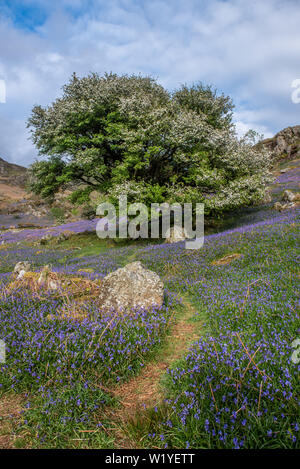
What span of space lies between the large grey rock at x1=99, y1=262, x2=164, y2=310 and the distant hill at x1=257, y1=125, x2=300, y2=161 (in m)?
66.1

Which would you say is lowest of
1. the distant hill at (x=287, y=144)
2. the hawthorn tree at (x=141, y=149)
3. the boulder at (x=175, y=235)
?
the boulder at (x=175, y=235)

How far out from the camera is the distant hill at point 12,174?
4318 inches

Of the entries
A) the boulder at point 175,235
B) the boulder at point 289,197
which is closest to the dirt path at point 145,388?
the boulder at point 175,235

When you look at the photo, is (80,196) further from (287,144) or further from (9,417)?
(287,144)

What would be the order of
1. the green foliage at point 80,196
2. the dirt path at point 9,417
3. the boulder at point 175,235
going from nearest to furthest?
the dirt path at point 9,417, the boulder at point 175,235, the green foliage at point 80,196

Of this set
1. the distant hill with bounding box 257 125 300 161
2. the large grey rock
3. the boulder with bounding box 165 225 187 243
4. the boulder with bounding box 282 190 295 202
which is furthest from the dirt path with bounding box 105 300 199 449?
the distant hill with bounding box 257 125 300 161

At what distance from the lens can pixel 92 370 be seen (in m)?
4.23

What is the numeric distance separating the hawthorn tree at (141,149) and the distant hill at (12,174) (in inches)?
3749

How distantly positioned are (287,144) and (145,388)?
247 ft

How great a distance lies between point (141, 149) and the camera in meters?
19.0

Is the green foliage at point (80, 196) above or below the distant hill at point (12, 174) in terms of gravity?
below

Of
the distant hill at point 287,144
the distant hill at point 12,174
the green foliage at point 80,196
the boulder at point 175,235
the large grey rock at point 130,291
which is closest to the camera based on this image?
the large grey rock at point 130,291

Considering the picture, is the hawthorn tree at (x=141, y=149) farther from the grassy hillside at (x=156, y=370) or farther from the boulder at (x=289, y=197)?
the grassy hillside at (x=156, y=370)
